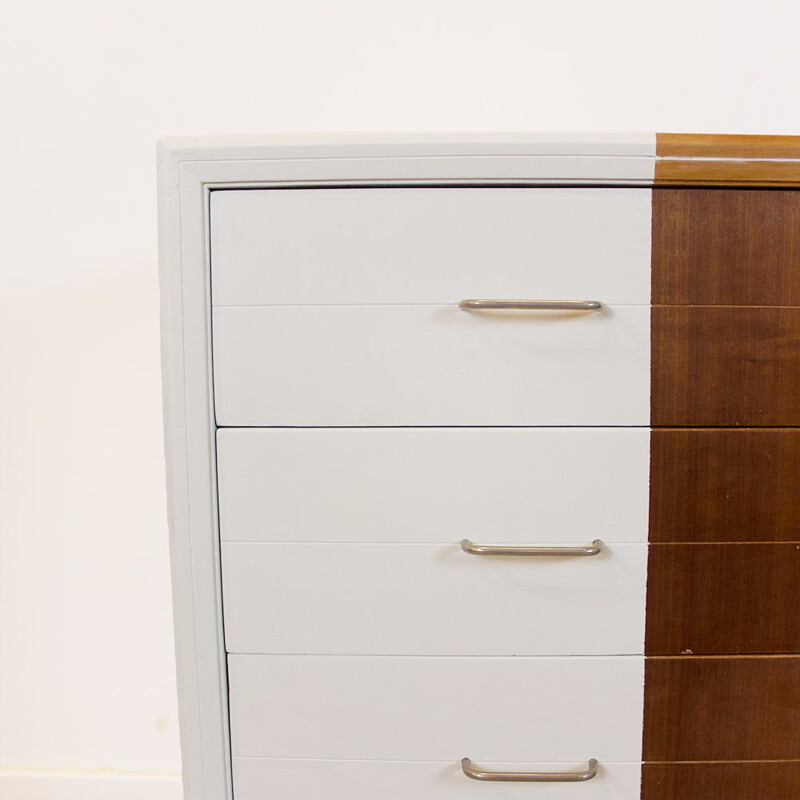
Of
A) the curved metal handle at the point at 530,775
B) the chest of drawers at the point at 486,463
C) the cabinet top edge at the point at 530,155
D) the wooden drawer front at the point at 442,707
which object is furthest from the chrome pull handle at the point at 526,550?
the cabinet top edge at the point at 530,155

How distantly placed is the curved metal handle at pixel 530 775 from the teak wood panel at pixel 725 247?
1.93 ft

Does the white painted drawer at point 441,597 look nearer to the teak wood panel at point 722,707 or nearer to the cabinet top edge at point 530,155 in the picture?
the teak wood panel at point 722,707

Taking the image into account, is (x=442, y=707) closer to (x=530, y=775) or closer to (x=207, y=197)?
(x=530, y=775)

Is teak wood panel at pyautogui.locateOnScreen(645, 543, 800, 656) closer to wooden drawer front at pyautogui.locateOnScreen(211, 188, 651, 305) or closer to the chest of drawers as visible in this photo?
the chest of drawers

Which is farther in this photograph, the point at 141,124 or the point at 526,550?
the point at 141,124

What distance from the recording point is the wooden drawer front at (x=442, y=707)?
71 centimetres

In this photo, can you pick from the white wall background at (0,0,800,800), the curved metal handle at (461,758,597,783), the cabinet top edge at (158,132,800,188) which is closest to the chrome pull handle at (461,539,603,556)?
the curved metal handle at (461,758,597,783)

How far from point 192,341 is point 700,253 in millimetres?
608

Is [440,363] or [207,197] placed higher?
[207,197]

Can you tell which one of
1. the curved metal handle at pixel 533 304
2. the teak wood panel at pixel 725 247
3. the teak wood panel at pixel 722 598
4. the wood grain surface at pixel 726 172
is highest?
the wood grain surface at pixel 726 172

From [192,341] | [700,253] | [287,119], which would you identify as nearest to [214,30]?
[287,119]

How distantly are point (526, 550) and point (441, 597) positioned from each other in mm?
119

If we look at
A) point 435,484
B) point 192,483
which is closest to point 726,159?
point 435,484

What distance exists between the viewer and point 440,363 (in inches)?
26.9
